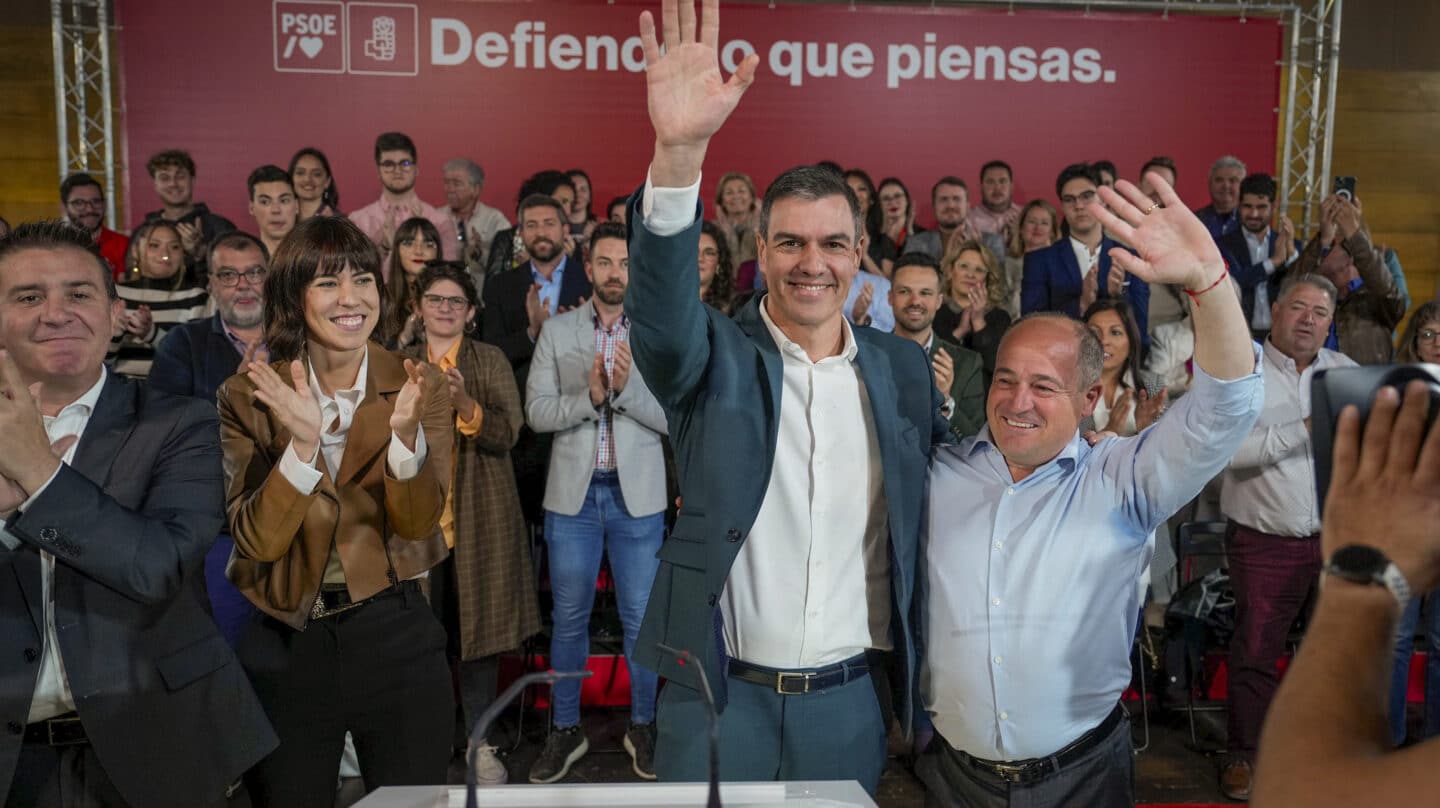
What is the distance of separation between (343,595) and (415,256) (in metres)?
2.59

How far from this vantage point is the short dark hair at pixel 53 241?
6.70ft

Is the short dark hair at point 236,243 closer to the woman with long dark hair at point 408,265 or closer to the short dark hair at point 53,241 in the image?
the woman with long dark hair at point 408,265

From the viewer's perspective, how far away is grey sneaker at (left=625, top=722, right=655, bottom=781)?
4.22 metres

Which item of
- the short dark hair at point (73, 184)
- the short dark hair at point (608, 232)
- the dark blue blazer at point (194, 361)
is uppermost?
the short dark hair at point (73, 184)

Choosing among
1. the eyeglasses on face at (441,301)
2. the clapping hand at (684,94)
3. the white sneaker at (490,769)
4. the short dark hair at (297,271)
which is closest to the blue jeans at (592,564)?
the white sneaker at (490,769)

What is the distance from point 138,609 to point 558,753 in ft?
7.95

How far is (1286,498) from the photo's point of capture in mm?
4176

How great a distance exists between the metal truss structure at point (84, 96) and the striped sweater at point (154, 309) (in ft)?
7.35

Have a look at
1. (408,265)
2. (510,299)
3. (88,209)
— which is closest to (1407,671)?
(408,265)

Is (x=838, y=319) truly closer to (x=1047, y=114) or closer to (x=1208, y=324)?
(x=1208, y=324)

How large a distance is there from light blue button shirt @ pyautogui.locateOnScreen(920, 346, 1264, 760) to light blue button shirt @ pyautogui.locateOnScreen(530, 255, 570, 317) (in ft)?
11.7

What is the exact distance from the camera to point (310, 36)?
23.0 ft

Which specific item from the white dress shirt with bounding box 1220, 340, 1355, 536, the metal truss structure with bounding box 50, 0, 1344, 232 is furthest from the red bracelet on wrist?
the metal truss structure with bounding box 50, 0, 1344, 232

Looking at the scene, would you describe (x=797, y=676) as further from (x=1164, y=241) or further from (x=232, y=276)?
(x=232, y=276)
